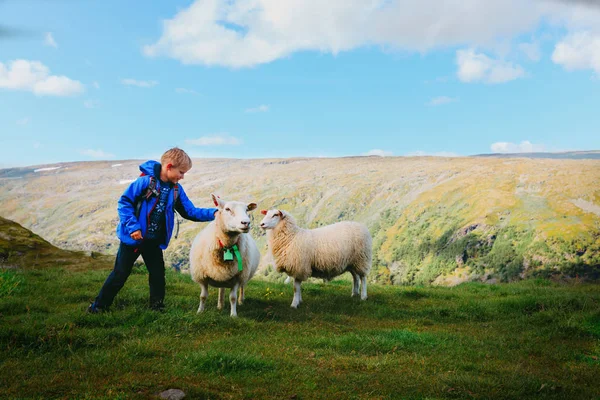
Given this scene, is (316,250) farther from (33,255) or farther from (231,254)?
(33,255)

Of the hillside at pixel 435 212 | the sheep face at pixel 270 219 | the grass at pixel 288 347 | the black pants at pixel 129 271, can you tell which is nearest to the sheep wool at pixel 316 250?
the sheep face at pixel 270 219

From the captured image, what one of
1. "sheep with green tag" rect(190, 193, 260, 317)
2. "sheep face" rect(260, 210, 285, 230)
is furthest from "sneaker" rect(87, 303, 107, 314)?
"sheep face" rect(260, 210, 285, 230)

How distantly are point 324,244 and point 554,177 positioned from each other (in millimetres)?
64530

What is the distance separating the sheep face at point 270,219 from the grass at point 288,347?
1.85 metres

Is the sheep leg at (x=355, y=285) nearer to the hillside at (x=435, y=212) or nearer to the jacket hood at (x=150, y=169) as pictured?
the jacket hood at (x=150, y=169)

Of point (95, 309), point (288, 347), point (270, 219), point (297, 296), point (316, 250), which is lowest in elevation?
point (297, 296)

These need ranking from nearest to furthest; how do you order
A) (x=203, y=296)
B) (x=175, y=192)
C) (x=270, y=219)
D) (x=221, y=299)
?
(x=175, y=192) → (x=203, y=296) → (x=221, y=299) → (x=270, y=219)

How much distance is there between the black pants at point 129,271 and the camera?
27.7 ft

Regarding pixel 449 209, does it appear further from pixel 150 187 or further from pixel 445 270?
pixel 150 187

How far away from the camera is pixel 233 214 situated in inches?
360

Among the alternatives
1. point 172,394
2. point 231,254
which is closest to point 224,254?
point 231,254

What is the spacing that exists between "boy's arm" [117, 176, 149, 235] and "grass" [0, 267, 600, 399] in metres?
1.57

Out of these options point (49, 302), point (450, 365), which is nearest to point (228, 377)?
point (450, 365)

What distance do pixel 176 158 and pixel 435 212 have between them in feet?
225
